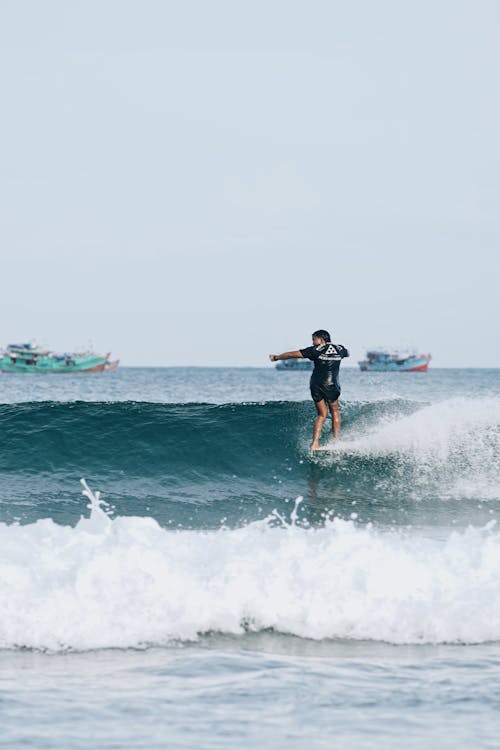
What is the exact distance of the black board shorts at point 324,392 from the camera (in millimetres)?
15250

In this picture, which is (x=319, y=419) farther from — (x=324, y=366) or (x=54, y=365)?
(x=54, y=365)

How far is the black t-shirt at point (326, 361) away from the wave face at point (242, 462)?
135 centimetres

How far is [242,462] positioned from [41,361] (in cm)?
11704

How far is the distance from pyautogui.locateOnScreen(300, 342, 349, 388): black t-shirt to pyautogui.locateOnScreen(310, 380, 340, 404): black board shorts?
0.06m

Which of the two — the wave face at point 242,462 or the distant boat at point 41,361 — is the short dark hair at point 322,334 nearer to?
the wave face at point 242,462

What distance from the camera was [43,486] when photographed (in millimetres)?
13617

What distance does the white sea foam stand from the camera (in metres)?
6.39

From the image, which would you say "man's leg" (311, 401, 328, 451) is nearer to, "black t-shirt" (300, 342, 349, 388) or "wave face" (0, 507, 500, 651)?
"black t-shirt" (300, 342, 349, 388)

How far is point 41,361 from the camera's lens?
128 metres

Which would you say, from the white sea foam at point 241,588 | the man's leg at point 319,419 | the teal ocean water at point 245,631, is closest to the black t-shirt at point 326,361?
the man's leg at point 319,419

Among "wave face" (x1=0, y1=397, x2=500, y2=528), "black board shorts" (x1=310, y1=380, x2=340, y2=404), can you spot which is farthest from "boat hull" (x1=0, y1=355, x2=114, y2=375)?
"black board shorts" (x1=310, y1=380, x2=340, y2=404)


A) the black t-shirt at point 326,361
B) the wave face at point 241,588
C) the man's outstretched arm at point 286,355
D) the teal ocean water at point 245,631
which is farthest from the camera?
the black t-shirt at point 326,361

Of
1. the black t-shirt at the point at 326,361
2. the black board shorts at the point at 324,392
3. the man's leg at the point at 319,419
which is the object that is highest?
the black t-shirt at the point at 326,361

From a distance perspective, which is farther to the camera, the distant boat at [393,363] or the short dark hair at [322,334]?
the distant boat at [393,363]
